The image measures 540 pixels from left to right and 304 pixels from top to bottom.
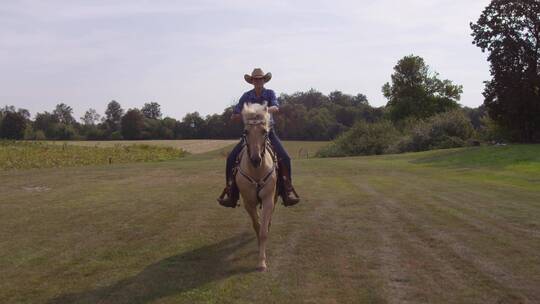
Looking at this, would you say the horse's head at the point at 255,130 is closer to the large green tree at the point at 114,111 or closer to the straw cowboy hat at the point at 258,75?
the straw cowboy hat at the point at 258,75

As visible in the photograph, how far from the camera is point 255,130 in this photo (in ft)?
26.7

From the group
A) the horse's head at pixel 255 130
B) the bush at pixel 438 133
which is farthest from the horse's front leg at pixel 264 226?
the bush at pixel 438 133

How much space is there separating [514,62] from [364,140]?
26.2 meters

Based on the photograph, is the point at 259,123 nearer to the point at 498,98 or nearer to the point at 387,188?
the point at 387,188

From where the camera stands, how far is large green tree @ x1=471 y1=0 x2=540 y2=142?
44125 millimetres

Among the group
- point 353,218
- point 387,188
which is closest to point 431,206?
point 353,218

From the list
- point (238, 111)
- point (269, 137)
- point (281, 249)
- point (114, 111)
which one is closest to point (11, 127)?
point (114, 111)

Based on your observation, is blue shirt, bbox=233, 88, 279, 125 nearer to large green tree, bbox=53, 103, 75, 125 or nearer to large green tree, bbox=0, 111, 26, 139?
large green tree, bbox=0, 111, 26, 139

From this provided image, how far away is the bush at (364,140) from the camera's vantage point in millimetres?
68125

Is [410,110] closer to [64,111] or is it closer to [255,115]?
[255,115]

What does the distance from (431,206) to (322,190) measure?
5.44m

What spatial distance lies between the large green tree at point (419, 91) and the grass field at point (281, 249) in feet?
240

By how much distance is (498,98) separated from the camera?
153 ft

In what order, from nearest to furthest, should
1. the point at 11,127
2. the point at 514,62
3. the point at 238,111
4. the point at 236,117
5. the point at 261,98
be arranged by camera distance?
the point at 236,117 → the point at 238,111 → the point at 261,98 → the point at 514,62 → the point at 11,127
